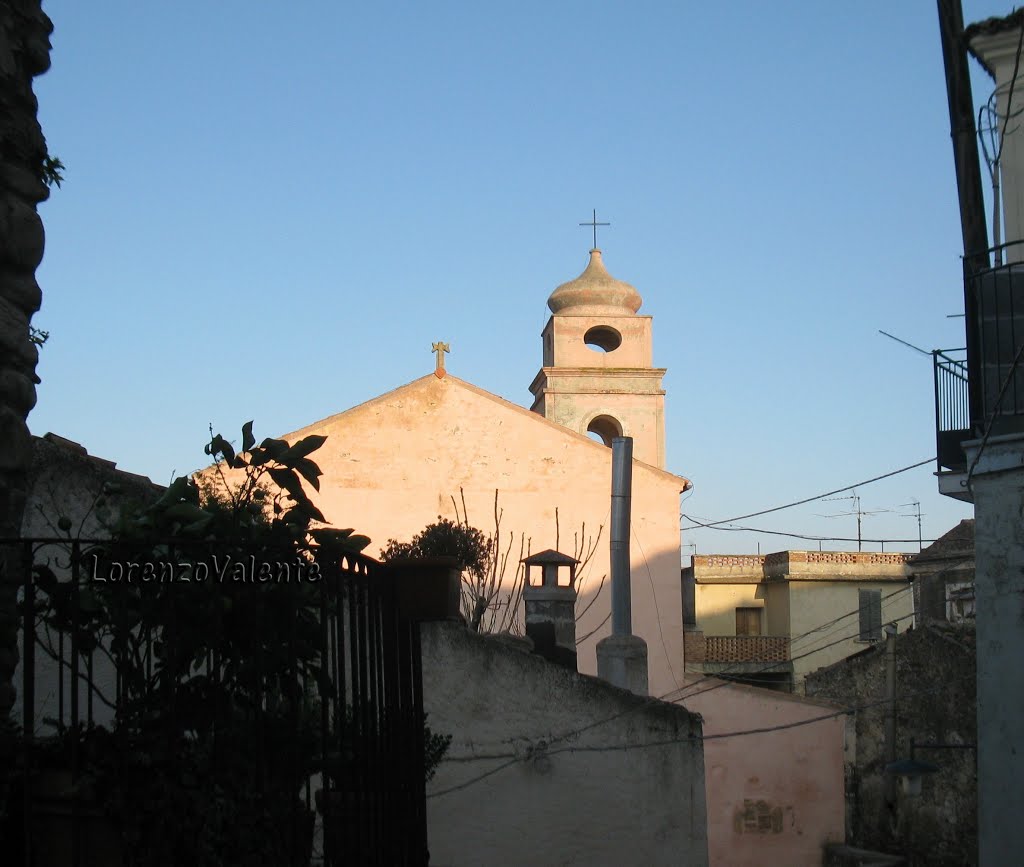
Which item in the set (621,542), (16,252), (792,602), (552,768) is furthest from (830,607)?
(16,252)

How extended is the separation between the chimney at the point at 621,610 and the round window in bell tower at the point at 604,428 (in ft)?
39.6

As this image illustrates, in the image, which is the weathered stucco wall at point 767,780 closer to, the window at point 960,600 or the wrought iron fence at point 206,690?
the window at point 960,600

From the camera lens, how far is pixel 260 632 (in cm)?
393

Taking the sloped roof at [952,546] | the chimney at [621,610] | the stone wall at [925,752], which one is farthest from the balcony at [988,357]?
the sloped roof at [952,546]

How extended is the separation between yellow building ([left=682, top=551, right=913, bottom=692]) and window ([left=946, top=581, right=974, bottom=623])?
8318mm

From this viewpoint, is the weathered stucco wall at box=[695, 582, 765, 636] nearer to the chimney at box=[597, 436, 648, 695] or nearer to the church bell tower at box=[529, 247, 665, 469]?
the church bell tower at box=[529, 247, 665, 469]

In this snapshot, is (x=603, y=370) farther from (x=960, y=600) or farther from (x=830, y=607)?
(x=830, y=607)

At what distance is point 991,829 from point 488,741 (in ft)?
13.1

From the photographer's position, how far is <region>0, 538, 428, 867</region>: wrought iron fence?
3.43 m

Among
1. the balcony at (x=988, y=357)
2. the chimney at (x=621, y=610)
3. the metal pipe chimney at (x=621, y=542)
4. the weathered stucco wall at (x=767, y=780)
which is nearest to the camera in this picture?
the balcony at (x=988, y=357)

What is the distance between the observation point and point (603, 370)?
3134 cm

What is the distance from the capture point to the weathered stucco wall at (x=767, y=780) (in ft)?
Result: 66.7

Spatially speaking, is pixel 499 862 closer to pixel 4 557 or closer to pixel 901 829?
pixel 4 557

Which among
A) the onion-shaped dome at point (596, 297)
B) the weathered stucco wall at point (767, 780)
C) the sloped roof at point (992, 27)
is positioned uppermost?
the onion-shaped dome at point (596, 297)
